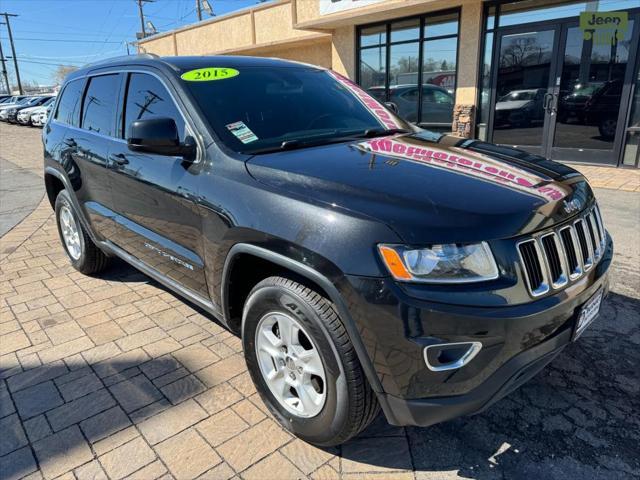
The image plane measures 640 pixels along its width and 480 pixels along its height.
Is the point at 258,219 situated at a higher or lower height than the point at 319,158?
lower

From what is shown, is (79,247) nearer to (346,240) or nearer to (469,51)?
(346,240)

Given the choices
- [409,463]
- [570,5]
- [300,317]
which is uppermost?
[570,5]

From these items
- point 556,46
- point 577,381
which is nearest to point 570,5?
point 556,46

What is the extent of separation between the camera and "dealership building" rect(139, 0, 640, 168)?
8844 millimetres

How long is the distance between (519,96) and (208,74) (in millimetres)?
8963

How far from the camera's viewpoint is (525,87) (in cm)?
1011

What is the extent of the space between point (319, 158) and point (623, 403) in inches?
81.5

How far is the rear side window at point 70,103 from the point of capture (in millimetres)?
4238

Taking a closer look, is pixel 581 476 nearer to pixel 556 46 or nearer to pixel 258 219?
pixel 258 219

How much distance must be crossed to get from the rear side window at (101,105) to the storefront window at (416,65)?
937 cm

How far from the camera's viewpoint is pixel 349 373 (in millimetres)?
1960

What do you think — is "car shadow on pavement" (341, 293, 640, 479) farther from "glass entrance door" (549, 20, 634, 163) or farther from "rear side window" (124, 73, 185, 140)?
"glass entrance door" (549, 20, 634, 163)

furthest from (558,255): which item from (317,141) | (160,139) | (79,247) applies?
(79,247)

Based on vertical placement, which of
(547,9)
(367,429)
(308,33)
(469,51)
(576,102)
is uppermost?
(308,33)
